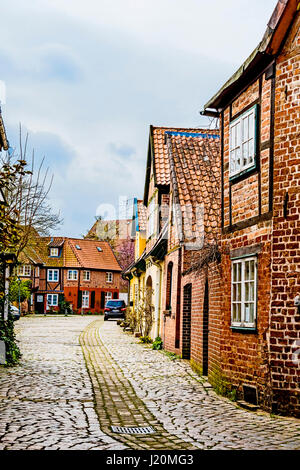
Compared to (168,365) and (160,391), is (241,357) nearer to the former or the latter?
(160,391)

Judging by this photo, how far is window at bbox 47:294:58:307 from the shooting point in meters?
63.2

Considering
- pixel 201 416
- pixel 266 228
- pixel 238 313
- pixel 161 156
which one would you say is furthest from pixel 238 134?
pixel 161 156

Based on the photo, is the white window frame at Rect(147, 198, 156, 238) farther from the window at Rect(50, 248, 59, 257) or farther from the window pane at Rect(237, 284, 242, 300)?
the window at Rect(50, 248, 59, 257)

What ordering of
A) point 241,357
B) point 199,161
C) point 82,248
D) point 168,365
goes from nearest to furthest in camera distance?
point 241,357 < point 168,365 < point 199,161 < point 82,248

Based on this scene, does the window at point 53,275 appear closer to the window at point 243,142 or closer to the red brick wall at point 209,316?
the red brick wall at point 209,316

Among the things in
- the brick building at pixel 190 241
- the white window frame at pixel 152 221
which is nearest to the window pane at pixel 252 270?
the brick building at pixel 190 241

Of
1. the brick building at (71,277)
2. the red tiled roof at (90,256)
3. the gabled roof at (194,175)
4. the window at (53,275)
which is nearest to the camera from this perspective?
the gabled roof at (194,175)

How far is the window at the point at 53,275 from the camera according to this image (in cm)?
6390

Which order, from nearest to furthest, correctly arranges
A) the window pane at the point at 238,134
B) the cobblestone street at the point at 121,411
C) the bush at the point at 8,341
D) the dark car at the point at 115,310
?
1. the cobblestone street at the point at 121,411
2. the window pane at the point at 238,134
3. the bush at the point at 8,341
4. the dark car at the point at 115,310

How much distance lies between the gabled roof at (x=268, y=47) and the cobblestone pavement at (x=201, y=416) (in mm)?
5578

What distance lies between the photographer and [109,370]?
1388cm

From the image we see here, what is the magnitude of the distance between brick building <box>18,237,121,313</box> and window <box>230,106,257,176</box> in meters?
51.6
